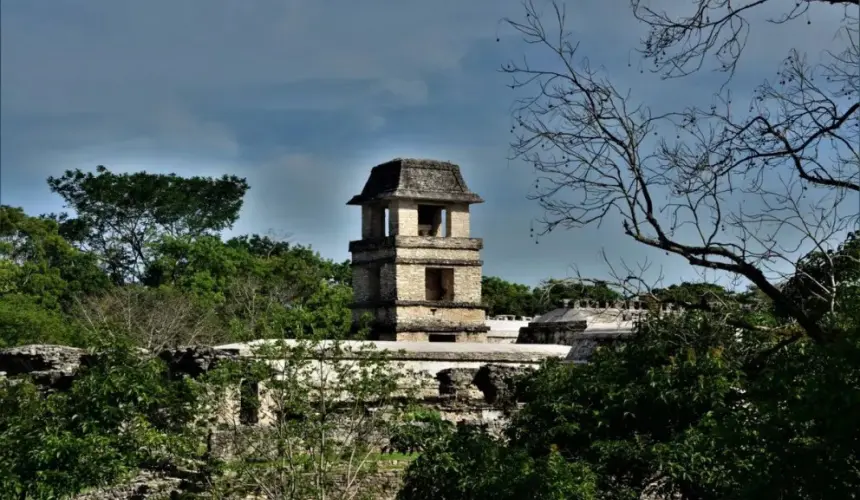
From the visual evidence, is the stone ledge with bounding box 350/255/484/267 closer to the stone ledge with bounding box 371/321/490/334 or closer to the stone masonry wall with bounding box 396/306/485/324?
the stone masonry wall with bounding box 396/306/485/324

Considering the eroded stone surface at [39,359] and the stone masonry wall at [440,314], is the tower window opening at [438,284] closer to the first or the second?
the stone masonry wall at [440,314]

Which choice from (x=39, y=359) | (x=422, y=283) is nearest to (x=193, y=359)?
(x=39, y=359)

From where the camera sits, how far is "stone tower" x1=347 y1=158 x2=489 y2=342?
2603 centimetres

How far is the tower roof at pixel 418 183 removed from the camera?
26.4 m

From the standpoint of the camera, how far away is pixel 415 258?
2630 centimetres

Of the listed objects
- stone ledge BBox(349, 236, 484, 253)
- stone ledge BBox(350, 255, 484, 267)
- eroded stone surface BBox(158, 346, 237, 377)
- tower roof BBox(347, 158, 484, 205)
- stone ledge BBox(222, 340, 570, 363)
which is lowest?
eroded stone surface BBox(158, 346, 237, 377)

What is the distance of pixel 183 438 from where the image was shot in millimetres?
11891

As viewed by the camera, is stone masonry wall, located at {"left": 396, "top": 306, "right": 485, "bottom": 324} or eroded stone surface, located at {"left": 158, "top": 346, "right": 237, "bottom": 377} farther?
stone masonry wall, located at {"left": 396, "top": 306, "right": 485, "bottom": 324}

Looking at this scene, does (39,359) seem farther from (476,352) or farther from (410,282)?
(410,282)

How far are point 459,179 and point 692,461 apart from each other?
17658mm

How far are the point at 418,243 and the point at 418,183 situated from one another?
1.31 meters

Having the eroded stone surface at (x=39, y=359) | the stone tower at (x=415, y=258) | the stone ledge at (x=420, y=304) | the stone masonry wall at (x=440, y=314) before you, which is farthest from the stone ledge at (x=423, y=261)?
the eroded stone surface at (x=39, y=359)

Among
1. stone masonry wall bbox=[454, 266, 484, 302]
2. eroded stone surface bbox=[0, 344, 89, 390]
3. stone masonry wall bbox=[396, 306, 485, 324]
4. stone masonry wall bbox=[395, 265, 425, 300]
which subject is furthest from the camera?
stone masonry wall bbox=[454, 266, 484, 302]

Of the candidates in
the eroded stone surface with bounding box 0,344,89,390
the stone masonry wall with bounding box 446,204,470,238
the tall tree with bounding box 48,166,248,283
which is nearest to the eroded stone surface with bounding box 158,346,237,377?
the eroded stone surface with bounding box 0,344,89,390
